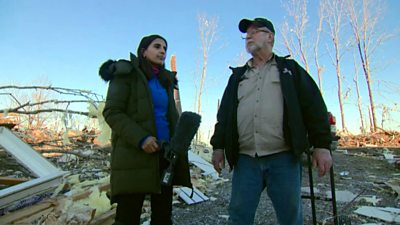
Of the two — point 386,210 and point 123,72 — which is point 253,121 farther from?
point 386,210

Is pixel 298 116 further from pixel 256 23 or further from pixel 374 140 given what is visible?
pixel 374 140

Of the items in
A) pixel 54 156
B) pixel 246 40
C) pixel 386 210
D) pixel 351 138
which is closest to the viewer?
pixel 246 40

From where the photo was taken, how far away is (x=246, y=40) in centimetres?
209

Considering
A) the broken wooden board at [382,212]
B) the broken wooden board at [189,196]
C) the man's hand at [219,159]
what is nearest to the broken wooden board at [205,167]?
the broken wooden board at [189,196]

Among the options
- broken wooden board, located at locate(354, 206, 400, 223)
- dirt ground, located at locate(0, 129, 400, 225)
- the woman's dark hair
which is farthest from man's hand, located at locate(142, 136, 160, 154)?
broken wooden board, located at locate(354, 206, 400, 223)

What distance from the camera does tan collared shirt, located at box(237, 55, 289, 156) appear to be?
1.85 m

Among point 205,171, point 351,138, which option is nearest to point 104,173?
point 205,171

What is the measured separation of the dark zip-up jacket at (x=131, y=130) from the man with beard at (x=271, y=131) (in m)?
0.40

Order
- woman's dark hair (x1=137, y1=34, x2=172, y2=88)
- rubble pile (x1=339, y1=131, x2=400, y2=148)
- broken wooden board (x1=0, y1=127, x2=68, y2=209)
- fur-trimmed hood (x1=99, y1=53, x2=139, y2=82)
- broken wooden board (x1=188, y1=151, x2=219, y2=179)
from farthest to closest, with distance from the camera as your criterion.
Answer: rubble pile (x1=339, y1=131, x2=400, y2=148) < broken wooden board (x1=188, y1=151, x2=219, y2=179) < broken wooden board (x1=0, y1=127, x2=68, y2=209) < woman's dark hair (x1=137, y1=34, x2=172, y2=88) < fur-trimmed hood (x1=99, y1=53, x2=139, y2=82)

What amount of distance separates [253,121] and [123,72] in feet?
2.87

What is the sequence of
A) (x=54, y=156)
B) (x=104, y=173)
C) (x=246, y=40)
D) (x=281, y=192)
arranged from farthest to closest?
1. (x=54, y=156)
2. (x=104, y=173)
3. (x=246, y=40)
4. (x=281, y=192)

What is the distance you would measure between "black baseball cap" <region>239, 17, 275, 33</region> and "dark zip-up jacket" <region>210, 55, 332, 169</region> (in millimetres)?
230

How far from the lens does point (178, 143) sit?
6.04ft

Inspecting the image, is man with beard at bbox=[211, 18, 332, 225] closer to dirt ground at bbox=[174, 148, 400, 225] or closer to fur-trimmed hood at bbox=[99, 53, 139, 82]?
fur-trimmed hood at bbox=[99, 53, 139, 82]
